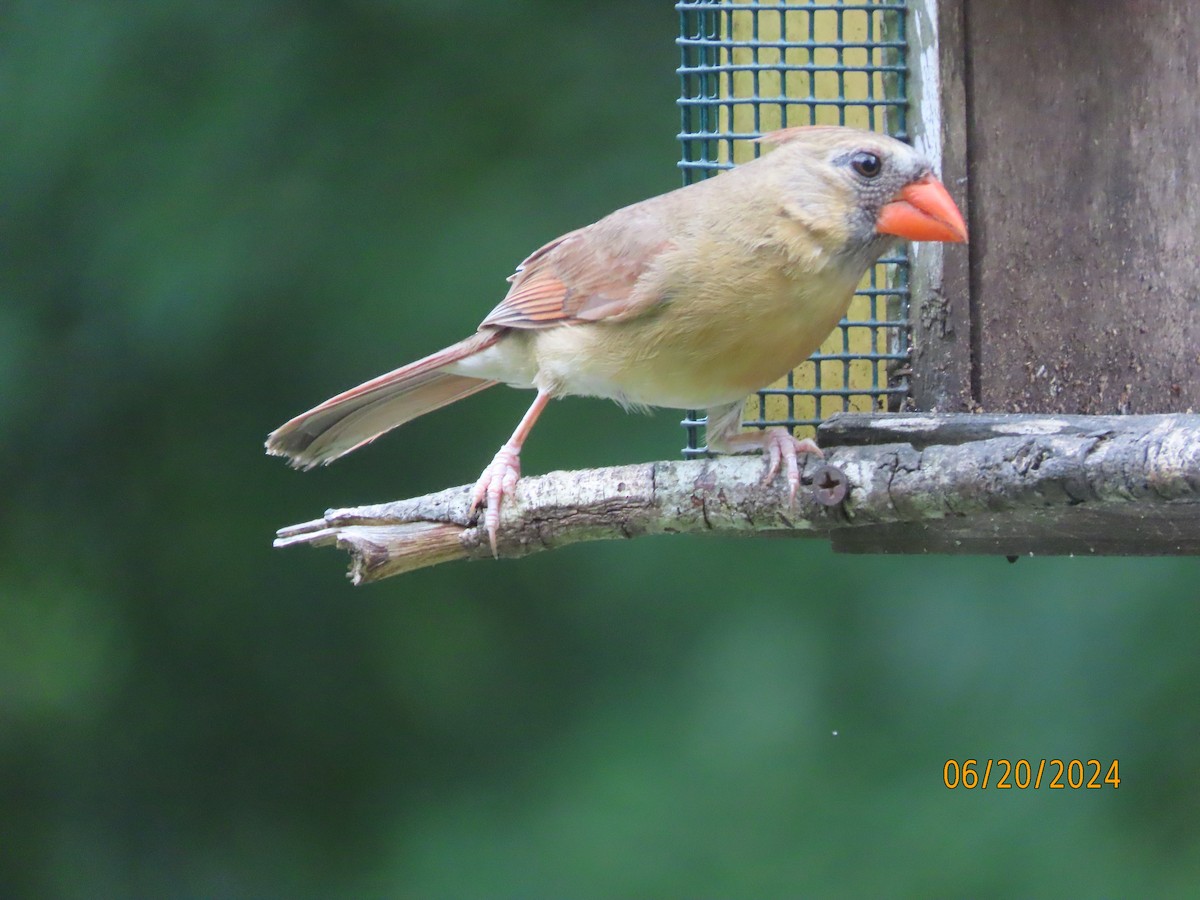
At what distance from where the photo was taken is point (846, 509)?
271 centimetres

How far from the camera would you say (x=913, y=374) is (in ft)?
12.2

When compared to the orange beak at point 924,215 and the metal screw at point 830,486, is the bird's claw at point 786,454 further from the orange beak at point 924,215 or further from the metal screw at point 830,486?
the orange beak at point 924,215

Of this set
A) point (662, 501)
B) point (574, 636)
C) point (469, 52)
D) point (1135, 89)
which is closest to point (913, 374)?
point (1135, 89)

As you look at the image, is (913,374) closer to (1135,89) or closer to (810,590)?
(1135,89)

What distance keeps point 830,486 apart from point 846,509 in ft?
0.18

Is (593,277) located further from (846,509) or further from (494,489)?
(846,509)

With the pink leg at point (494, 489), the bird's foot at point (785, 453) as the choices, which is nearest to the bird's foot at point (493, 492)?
the pink leg at point (494, 489)

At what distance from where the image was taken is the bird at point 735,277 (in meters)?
3.19

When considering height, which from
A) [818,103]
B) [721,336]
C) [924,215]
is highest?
[818,103]

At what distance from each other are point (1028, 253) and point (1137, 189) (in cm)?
28

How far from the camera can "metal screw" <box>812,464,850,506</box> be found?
2.68m
